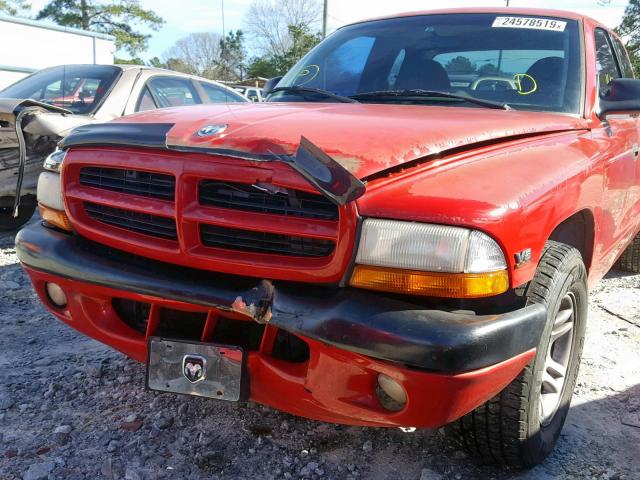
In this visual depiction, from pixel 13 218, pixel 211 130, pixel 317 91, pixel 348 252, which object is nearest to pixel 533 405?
pixel 348 252

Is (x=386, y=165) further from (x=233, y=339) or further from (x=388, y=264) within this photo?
(x=233, y=339)

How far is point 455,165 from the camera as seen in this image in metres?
1.95

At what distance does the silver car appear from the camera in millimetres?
4820

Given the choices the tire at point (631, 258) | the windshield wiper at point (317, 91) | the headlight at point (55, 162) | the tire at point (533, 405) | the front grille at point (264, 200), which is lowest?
the tire at point (631, 258)

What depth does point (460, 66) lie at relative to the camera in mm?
3008

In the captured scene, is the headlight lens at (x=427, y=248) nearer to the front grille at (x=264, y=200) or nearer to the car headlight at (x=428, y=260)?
the car headlight at (x=428, y=260)

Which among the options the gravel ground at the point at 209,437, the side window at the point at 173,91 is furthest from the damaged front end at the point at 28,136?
the gravel ground at the point at 209,437

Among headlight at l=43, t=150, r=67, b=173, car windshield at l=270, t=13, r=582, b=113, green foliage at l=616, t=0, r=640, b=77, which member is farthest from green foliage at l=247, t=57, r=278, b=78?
green foliage at l=616, t=0, r=640, b=77

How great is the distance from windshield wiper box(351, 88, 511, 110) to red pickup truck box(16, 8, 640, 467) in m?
0.02

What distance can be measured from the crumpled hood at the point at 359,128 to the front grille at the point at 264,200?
130 millimetres

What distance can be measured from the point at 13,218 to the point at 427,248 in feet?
17.5

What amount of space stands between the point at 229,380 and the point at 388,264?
710mm

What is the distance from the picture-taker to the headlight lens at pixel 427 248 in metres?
1.68

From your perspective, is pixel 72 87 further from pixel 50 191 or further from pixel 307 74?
pixel 50 191
